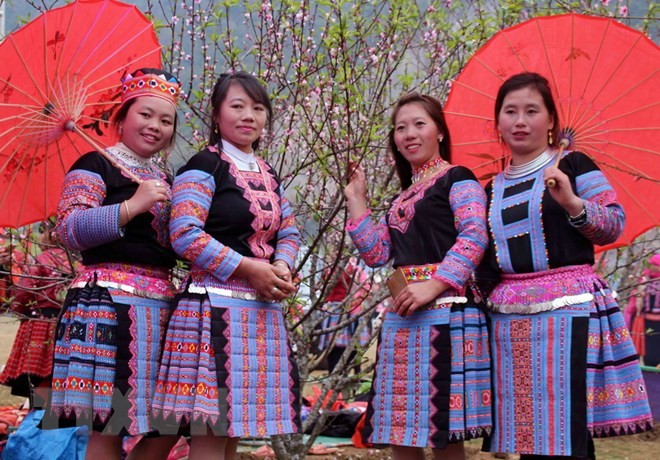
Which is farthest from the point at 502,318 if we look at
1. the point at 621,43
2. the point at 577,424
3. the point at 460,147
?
the point at 621,43

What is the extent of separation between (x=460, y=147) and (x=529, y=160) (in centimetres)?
Result: 36

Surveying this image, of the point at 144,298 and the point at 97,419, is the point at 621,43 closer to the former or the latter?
the point at 144,298

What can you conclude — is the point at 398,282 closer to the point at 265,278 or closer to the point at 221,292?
the point at 265,278

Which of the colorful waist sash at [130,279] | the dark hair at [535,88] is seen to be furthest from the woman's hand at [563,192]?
the colorful waist sash at [130,279]

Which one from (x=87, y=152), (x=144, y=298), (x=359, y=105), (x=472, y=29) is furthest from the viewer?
(x=472, y=29)

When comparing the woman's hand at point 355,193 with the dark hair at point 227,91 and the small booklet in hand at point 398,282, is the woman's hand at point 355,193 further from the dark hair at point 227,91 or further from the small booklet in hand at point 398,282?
the dark hair at point 227,91

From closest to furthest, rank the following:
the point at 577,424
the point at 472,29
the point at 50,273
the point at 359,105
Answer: the point at 577,424 < the point at 359,105 < the point at 472,29 < the point at 50,273

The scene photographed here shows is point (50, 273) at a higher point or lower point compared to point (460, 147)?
lower

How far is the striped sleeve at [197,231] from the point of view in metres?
3.06

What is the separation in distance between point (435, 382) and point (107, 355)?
1228mm

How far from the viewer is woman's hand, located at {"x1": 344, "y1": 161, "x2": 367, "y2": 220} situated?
356cm

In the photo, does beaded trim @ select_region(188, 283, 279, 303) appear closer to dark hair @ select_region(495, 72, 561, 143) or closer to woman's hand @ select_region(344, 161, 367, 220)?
woman's hand @ select_region(344, 161, 367, 220)

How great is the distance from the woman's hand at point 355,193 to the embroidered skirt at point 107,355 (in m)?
0.91

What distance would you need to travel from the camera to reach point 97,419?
305 centimetres
